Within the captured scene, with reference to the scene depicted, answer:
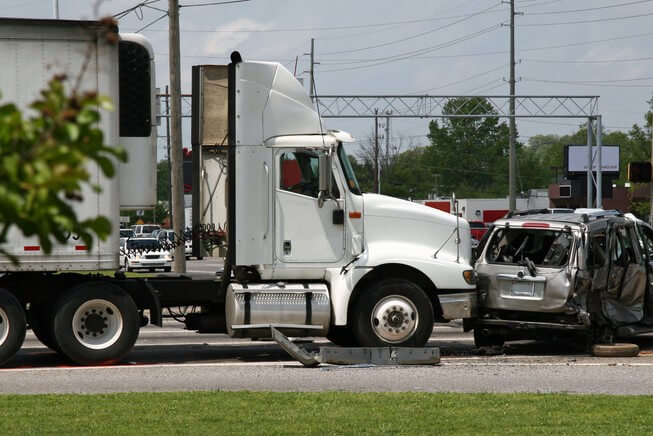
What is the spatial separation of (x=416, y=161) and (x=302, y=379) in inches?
5349

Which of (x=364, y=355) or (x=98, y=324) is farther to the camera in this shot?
(x=98, y=324)

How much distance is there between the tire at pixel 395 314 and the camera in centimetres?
1344

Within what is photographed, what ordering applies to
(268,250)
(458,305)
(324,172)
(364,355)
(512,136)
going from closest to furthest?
(364,355)
(324,172)
(268,250)
(458,305)
(512,136)

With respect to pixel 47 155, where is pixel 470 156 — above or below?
above

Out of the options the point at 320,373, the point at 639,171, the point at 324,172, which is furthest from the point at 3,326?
the point at 639,171

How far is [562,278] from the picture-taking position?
13805 millimetres

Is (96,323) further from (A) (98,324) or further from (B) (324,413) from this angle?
(B) (324,413)

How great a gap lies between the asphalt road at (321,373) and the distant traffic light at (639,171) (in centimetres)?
341

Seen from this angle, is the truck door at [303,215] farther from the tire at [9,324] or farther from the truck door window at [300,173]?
the tire at [9,324]

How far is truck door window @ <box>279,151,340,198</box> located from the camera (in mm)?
13430

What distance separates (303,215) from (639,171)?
689 centimetres

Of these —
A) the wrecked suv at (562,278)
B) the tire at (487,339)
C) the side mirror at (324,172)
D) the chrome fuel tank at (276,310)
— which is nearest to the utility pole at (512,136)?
the wrecked suv at (562,278)

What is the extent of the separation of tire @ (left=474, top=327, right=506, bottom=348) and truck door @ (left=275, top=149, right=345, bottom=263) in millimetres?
2426

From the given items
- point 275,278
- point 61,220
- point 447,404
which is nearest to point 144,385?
point 275,278
